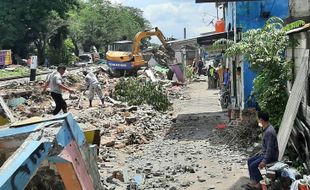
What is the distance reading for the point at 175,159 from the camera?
10.4 meters

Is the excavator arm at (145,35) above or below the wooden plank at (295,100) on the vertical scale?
above

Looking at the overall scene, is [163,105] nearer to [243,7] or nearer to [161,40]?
[243,7]

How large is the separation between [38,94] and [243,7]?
924 cm

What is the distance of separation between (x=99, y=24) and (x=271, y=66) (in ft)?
184

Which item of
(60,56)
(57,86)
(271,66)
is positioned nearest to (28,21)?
(60,56)

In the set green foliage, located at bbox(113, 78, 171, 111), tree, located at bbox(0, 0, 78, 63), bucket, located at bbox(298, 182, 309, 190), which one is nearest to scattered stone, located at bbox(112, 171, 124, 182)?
bucket, located at bbox(298, 182, 309, 190)

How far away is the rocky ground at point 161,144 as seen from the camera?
27.9 ft

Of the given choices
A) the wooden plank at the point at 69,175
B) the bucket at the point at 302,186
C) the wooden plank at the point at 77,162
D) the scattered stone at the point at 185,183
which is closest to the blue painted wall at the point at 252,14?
the scattered stone at the point at 185,183

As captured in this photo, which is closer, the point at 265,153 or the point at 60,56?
the point at 265,153

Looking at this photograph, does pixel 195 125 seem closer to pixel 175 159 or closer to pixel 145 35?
pixel 175 159

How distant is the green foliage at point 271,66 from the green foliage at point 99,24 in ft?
160

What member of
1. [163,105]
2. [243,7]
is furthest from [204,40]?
[163,105]

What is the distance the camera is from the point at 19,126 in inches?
162

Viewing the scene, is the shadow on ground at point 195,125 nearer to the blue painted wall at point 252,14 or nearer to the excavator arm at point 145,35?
the blue painted wall at point 252,14
